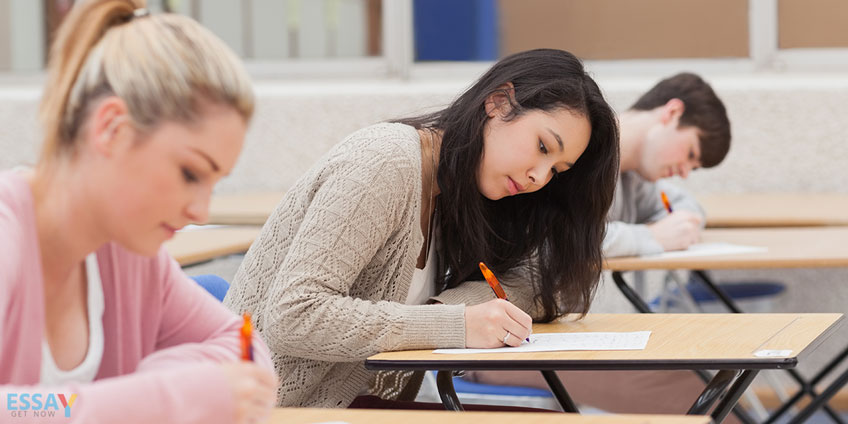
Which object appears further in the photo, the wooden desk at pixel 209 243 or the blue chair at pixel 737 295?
the blue chair at pixel 737 295

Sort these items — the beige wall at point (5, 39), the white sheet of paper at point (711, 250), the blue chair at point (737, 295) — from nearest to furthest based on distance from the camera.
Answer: the white sheet of paper at point (711, 250) → the blue chair at point (737, 295) → the beige wall at point (5, 39)

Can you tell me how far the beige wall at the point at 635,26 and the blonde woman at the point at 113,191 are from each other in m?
3.39

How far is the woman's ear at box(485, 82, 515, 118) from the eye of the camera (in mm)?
1780

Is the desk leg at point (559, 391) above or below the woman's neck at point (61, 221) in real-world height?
below

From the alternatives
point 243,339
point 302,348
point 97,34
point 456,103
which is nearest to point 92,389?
point 243,339

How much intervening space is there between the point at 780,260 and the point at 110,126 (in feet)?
5.91

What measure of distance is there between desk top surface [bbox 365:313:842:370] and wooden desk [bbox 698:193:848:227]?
1355 mm

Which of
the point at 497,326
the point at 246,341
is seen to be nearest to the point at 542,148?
the point at 497,326

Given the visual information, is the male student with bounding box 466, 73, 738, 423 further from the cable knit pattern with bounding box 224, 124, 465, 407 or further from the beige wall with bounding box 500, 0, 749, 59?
the beige wall with bounding box 500, 0, 749, 59

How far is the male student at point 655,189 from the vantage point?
7.70ft

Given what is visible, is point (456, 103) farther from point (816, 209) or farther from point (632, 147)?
point (816, 209)

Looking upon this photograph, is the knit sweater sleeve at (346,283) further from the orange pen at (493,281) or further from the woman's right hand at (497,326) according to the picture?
the orange pen at (493,281)

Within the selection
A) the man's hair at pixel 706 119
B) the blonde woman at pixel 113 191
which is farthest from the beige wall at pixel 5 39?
the blonde woman at pixel 113 191

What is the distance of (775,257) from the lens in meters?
2.39
